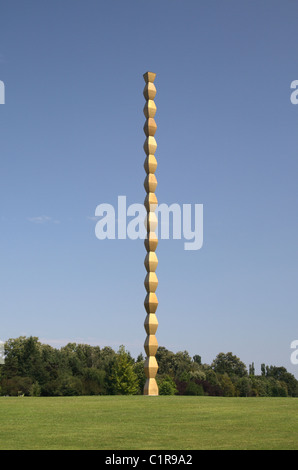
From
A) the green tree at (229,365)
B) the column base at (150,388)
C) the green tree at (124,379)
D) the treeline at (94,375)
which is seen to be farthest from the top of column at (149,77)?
the green tree at (229,365)

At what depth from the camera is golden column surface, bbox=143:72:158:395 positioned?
707 inches

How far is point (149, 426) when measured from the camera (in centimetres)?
984

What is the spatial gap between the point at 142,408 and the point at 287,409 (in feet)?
10.9

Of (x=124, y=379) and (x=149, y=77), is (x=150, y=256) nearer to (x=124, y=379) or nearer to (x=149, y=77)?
(x=149, y=77)

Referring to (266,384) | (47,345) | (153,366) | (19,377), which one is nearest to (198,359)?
(266,384)

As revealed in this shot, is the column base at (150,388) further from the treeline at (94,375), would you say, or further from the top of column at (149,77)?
the treeline at (94,375)

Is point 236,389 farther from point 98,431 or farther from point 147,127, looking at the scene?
point 98,431

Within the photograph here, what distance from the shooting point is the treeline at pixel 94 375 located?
4125 cm

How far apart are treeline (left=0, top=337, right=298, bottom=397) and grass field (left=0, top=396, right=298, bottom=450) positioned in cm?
2612

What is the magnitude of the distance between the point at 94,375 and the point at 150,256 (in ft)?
98.2

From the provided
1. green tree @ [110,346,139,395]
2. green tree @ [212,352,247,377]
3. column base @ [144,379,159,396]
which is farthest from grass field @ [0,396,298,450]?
green tree @ [212,352,247,377]

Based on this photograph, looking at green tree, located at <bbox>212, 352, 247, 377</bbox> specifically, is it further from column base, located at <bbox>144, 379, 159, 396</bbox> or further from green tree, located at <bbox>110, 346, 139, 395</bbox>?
column base, located at <bbox>144, 379, 159, 396</bbox>

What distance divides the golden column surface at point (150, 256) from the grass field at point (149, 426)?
4.13 metres

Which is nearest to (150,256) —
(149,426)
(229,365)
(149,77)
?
(149,77)
